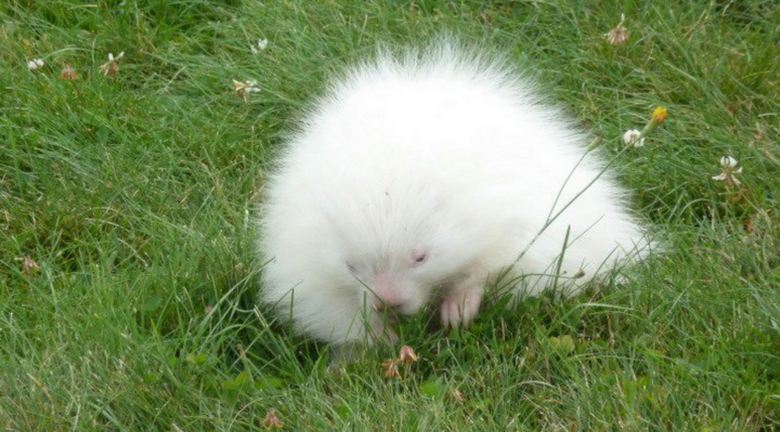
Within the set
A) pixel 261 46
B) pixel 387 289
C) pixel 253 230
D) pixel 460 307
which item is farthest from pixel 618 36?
pixel 387 289

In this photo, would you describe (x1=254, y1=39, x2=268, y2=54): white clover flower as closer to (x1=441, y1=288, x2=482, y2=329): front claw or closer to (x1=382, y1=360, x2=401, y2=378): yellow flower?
(x1=441, y1=288, x2=482, y2=329): front claw

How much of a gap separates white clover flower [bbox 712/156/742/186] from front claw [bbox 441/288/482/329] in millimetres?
1345

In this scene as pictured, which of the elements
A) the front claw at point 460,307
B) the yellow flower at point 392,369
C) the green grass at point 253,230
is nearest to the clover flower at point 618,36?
the green grass at point 253,230

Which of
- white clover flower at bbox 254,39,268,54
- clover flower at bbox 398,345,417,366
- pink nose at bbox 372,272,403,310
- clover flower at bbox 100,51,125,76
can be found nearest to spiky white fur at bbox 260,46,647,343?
pink nose at bbox 372,272,403,310

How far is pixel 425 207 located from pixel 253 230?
1.20 meters

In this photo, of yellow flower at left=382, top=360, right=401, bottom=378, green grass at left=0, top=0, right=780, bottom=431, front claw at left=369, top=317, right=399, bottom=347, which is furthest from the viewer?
front claw at left=369, top=317, right=399, bottom=347

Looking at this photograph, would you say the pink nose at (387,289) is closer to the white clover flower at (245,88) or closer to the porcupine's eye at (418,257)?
the porcupine's eye at (418,257)

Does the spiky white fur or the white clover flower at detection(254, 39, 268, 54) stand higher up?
the spiky white fur

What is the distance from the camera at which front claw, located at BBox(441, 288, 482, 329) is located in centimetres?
507

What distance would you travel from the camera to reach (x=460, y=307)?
16.7 feet

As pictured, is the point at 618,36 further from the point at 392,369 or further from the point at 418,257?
the point at 392,369

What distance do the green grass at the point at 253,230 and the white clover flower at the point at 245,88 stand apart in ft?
0.19

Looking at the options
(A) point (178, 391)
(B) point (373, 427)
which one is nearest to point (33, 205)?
(A) point (178, 391)

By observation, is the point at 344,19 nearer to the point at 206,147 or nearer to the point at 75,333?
the point at 206,147
